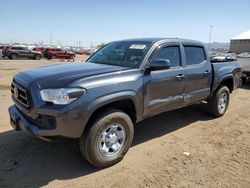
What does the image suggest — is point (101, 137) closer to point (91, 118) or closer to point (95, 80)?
point (91, 118)

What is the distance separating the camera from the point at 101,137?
3705 mm

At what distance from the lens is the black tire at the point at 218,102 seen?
20.6 ft

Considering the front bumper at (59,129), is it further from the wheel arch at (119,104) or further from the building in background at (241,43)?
the building in background at (241,43)

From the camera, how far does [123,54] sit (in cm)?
464

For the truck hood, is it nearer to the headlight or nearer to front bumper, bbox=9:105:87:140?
the headlight

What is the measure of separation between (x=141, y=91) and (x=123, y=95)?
0.41 metres

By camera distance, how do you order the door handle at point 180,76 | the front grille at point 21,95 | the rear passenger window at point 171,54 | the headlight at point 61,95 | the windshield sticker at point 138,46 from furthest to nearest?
the door handle at point 180,76, the rear passenger window at point 171,54, the windshield sticker at point 138,46, the front grille at point 21,95, the headlight at point 61,95

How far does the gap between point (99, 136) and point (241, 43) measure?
6333 cm

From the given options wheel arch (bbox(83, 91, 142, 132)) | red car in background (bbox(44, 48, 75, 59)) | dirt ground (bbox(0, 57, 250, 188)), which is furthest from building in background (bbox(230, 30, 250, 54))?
wheel arch (bbox(83, 91, 142, 132))

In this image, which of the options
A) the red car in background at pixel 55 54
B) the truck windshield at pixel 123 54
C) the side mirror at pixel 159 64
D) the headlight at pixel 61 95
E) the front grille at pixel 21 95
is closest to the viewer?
the headlight at pixel 61 95

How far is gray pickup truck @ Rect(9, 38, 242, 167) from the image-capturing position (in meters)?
3.30

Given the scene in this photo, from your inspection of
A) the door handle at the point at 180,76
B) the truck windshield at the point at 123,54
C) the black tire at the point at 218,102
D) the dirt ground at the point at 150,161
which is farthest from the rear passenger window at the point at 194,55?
the dirt ground at the point at 150,161

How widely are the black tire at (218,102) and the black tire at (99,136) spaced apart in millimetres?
3109

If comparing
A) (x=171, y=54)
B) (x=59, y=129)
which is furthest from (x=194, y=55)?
(x=59, y=129)
